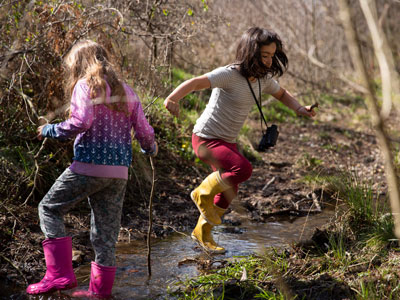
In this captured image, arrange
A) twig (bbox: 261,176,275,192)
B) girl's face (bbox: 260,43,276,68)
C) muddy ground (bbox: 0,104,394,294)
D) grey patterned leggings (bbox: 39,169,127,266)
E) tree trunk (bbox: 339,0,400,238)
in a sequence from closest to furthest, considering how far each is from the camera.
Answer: tree trunk (bbox: 339,0,400,238), grey patterned leggings (bbox: 39,169,127,266), muddy ground (bbox: 0,104,394,294), girl's face (bbox: 260,43,276,68), twig (bbox: 261,176,275,192)

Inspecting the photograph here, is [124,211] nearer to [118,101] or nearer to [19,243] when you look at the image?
Answer: [19,243]

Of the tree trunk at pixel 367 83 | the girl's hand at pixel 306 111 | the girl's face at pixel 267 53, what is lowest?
the girl's hand at pixel 306 111

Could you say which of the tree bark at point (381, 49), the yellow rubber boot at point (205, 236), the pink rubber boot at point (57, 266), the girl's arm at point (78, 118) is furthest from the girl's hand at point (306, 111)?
the tree bark at point (381, 49)

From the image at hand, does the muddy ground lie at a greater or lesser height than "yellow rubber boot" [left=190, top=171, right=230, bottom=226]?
lesser

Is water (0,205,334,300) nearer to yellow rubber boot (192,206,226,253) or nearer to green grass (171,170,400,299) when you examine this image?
yellow rubber boot (192,206,226,253)

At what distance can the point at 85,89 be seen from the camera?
3088 mm

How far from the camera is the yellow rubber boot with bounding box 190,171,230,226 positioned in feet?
14.0

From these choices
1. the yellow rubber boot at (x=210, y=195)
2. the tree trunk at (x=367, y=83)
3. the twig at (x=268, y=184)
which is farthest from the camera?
the twig at (x=268, y=184)

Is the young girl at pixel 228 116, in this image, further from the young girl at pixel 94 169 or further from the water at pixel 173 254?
the young girl at pixel 94 169

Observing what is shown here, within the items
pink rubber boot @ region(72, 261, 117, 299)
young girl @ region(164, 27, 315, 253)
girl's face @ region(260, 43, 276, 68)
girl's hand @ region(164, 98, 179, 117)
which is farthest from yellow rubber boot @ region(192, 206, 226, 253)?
girl's face @ region(260, 43, 276, 68)

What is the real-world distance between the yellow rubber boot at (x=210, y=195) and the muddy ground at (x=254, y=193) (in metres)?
0.34

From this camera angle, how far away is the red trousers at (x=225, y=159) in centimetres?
417

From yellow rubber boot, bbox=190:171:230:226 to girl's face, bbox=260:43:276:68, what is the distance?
1.00 meters

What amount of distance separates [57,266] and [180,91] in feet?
5.15
